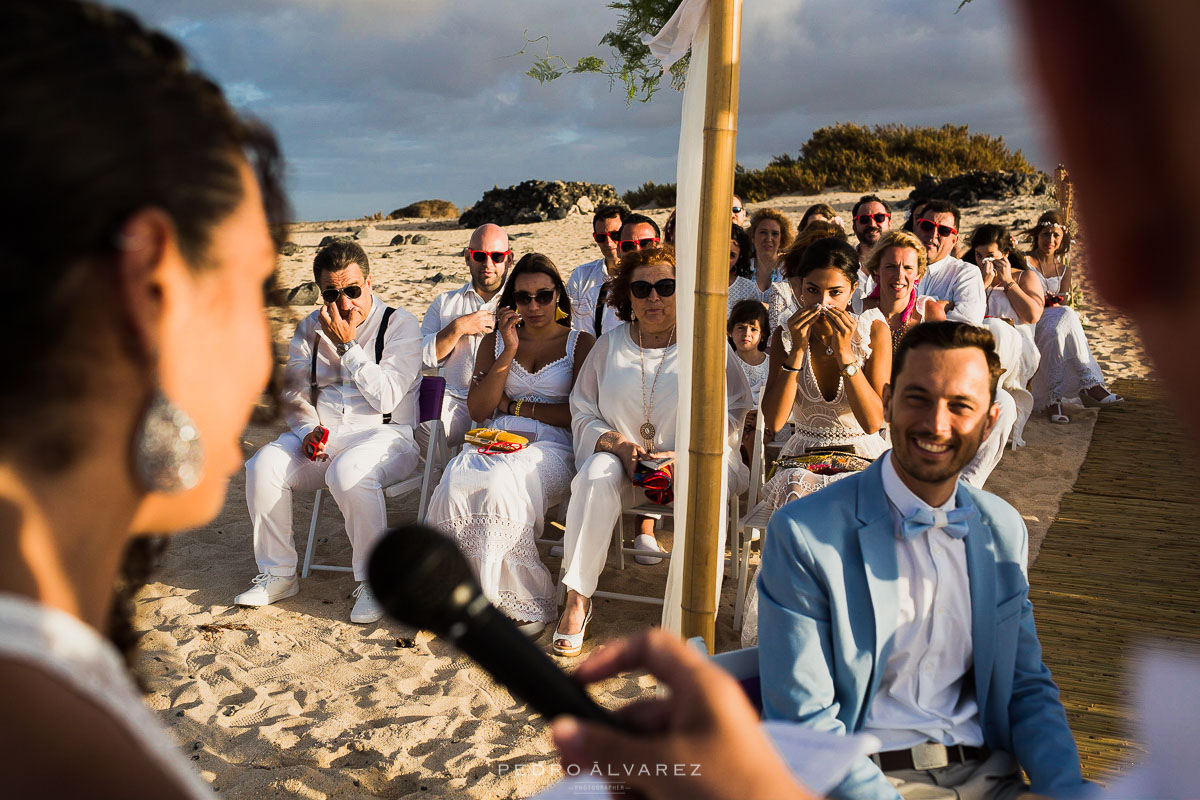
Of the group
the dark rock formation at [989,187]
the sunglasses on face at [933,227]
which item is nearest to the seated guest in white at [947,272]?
the sunglasses on face at [933,227]

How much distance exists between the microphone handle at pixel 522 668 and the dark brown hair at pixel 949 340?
257 cm

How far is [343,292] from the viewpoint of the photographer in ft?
20.4

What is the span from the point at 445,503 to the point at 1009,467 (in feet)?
16.9

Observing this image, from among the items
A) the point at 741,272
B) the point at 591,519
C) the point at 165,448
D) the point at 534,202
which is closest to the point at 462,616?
the point at 165,448

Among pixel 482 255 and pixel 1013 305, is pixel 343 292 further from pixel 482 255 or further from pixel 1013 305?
pixel 1013 305

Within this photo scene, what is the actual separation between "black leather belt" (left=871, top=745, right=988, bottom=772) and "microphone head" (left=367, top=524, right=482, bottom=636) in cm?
203

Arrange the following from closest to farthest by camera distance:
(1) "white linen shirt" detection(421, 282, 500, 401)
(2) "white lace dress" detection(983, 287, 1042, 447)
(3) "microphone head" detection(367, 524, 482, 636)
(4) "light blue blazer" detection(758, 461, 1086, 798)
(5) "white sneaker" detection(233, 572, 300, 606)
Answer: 1. (3) "microphone head" detection(367, 524, 482, 636)
2. (4) "light blue blazer" detection(758, 461, 1086, 798)
3. (5) "white sneaker" detection(233, 572, 300, 606)
4. (1) "white linen shirt" detection(421, 282, 500, 401)
5. (2) "white lace dress" detection(983, 287, 1042, 447)

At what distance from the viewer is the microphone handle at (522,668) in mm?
899

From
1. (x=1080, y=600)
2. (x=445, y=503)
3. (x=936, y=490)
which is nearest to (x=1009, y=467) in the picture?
(x=1080, y=600)

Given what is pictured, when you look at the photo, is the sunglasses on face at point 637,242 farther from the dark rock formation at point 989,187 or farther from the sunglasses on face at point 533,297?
the dark rock formation at point 989,187

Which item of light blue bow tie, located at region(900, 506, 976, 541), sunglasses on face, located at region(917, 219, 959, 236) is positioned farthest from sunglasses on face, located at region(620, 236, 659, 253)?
light blue bow tie, located at region(900, 506, 976, 541)

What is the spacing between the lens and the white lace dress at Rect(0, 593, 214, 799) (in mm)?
702

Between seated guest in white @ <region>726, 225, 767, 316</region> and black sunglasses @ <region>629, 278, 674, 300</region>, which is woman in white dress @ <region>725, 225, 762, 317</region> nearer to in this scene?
seated guest in white @ <region>726, 225, 767, 316</region>

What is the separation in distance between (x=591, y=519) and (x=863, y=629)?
2862 mm
